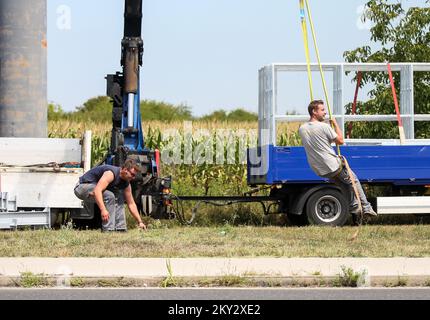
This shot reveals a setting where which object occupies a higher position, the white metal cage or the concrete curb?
the white metal cage

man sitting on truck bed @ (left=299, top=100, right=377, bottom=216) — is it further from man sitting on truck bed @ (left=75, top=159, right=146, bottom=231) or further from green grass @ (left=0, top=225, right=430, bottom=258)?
man sitting on truck bed @ (left=75, top=159, right=146, bottom=231)

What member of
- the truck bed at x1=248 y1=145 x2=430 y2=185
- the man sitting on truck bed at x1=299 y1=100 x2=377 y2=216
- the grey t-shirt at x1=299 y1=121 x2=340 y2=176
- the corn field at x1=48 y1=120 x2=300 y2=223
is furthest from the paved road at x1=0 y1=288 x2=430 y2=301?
the corn field at x1=48 y1=120 x2=300 y2=223

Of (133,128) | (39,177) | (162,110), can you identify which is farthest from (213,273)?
(162,110)

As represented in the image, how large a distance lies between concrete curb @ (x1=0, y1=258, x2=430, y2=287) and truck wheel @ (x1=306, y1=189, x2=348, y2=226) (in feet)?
21.5

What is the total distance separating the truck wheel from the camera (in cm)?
2080

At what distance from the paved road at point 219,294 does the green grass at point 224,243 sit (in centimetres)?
271

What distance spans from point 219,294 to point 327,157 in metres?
5.73

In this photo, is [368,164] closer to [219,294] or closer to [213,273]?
[213,273]

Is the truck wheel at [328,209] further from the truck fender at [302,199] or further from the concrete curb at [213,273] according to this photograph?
the concrete curb at [213,273]

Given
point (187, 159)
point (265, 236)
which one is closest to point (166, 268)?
point (265, 236)

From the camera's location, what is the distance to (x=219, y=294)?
39.5 feet

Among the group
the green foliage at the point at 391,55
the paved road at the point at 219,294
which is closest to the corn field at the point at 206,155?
the green foliage at the point at 391,55
